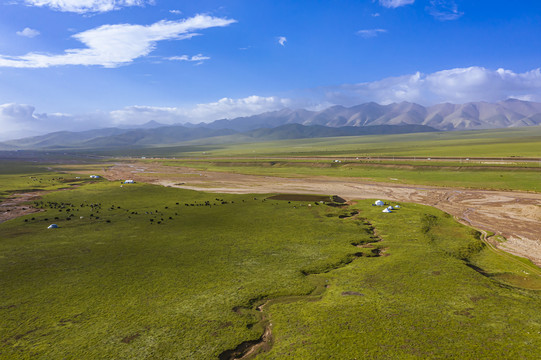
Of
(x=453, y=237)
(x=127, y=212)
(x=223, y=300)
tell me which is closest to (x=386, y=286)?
(x=223, y=300)

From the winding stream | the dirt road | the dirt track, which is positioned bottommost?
the dirt track

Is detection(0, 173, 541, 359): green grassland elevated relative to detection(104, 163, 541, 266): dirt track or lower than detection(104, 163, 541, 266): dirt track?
elevated

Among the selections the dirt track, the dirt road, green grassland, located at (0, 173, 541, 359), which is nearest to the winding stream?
green grassland, located at (0, 173, 541, 359)

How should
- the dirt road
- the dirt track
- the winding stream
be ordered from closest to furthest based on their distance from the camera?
the winding stream
the dirt track
the dirt road

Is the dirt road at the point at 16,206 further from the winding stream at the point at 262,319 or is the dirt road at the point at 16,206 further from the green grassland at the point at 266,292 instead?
the winding stream at the point at 262,319

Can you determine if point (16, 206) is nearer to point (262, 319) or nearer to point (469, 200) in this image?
point (262, 319)

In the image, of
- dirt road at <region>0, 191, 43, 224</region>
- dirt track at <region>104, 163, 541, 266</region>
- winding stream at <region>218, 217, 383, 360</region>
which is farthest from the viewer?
dirt road at <region>0, 191, 43, 224</region>

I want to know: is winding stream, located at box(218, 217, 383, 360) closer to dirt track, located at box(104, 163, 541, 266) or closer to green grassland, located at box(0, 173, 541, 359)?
green grassland, located at box(0, 173, 541, 359)

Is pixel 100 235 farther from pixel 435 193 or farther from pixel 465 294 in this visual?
pixel 435 193

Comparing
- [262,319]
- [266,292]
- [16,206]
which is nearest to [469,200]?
[266,292]
